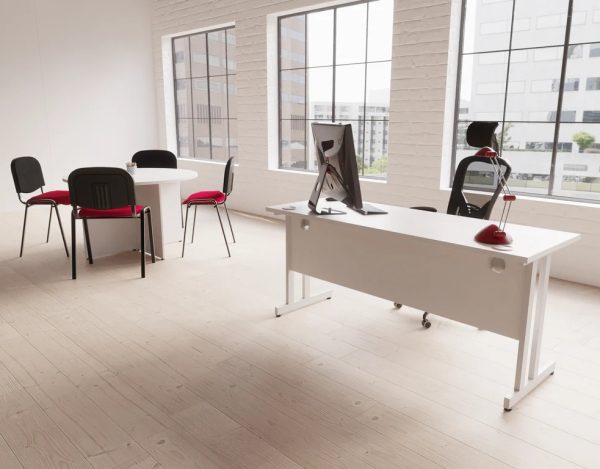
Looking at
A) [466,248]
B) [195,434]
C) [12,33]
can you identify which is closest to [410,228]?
[466,248]

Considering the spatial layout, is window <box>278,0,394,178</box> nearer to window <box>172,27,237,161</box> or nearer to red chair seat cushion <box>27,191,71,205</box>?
window <box>172,27,237,161</box>

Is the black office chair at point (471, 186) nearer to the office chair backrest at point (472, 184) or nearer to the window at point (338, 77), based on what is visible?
the office chair backrest at point (472, 184)

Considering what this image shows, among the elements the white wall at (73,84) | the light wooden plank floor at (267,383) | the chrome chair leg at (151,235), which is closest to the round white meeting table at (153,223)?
the chrome chair leg at (151,235)

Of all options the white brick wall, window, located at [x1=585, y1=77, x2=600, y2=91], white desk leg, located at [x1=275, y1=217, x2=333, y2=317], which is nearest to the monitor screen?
white desk leg, located at [x1=275, y1=217, x2=333, y2=317]

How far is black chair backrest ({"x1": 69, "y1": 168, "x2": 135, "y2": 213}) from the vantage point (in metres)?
3.71

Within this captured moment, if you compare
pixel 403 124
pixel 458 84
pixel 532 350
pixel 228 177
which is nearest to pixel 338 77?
pixel 403 124

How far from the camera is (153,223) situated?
4.50m

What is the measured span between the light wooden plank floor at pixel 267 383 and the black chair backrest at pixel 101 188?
0.62 metres

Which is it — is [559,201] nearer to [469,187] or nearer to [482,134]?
[469,187]

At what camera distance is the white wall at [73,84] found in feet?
21.5

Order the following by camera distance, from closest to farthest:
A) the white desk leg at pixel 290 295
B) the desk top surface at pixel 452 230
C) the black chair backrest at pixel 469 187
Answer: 1. the desk top surface at pixel 452 230
2. the black chair backrest at pixel 469 187
3. the white desk leg at pixel 290 295

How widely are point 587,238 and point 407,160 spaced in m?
1.67

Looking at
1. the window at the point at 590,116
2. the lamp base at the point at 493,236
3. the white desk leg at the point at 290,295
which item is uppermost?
the window at the point at 590,116

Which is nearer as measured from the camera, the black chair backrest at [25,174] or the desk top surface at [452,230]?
the desk top surface at [452,230]
